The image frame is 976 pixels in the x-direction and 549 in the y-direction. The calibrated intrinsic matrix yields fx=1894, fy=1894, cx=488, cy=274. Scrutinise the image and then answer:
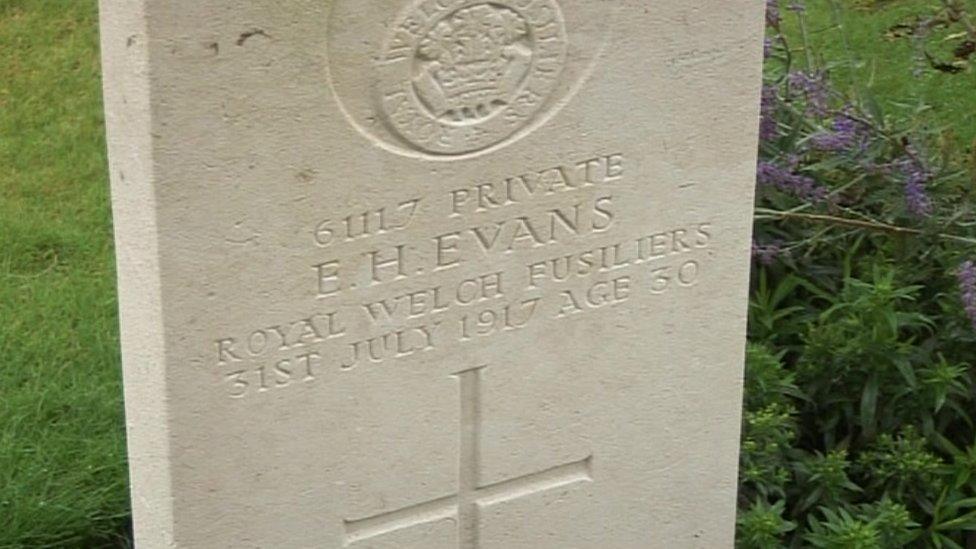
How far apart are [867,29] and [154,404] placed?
12.5ft

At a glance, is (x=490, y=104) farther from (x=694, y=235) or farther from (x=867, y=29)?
(x=867, y=29)

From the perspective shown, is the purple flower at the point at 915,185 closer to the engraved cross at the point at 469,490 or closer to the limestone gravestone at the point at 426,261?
the limestone gravestone at the point at 426,261

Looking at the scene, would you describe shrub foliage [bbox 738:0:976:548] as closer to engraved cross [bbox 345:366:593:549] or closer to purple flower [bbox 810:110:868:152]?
A: purple flower [bbox 810:110:868:152]

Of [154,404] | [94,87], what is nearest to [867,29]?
[94,87]

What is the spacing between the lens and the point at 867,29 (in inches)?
233

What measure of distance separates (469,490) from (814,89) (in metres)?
1.46

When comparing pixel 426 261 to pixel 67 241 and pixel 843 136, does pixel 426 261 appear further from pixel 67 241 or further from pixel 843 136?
pixel 67 241

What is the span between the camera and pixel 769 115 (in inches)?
158

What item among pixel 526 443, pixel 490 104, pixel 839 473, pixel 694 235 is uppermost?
pixel 490 104

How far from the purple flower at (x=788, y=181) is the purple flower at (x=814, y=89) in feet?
0.71

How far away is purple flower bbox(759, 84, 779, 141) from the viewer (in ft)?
13.1

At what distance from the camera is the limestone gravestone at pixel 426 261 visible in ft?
8.06

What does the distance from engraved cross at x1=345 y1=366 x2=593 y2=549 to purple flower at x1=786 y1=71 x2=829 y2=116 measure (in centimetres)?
129

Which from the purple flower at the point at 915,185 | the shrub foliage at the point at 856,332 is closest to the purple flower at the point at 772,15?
the shrub foliage at the point at 856,332
